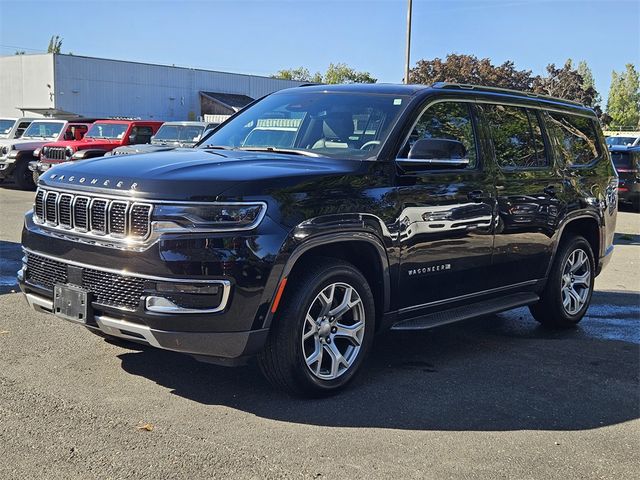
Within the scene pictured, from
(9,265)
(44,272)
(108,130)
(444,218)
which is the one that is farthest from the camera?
(108,130)

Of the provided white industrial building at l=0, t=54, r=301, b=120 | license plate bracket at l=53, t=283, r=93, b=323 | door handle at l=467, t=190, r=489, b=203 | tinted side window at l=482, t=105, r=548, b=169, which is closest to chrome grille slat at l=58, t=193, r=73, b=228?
license plate bracket at l=53, t=283, r=93, b=323

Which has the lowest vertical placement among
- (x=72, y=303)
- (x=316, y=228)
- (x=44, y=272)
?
(x=72, y=303)

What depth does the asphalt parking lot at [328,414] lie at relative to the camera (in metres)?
3.76

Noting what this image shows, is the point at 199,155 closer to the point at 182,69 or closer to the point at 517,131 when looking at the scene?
the point at 517,131

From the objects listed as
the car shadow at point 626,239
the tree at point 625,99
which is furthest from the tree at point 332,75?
the car shadow at point 626,239

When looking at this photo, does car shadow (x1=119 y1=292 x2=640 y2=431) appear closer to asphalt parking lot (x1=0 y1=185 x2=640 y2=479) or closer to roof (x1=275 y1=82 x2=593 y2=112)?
asphalt parking lot (x1=0 y1=185 x2=640 y2=479)

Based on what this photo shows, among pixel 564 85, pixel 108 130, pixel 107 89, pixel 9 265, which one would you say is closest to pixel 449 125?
pixel 9 265

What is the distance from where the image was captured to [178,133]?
59.7ft

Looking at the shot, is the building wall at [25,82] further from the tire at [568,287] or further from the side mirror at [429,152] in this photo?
the side mirror at [429,152]

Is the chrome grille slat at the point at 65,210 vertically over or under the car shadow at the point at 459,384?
over

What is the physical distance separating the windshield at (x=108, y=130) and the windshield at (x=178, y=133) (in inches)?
78.3

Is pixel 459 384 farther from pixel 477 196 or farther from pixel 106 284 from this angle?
pixel 106 284

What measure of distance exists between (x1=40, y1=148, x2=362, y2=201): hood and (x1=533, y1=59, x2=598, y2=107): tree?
66962 mm

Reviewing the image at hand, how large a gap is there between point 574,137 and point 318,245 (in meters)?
3.71
